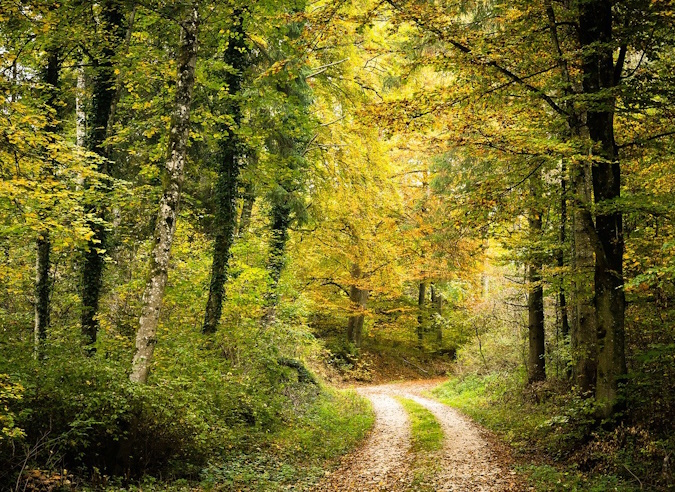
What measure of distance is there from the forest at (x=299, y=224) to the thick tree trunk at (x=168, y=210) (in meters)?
0.04

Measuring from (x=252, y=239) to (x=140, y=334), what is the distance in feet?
Result: 23.4

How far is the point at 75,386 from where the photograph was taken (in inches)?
253

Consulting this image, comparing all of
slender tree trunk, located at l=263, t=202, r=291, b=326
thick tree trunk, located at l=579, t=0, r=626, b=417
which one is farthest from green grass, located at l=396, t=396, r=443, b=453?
slender tree trunk, located at l=263, t=202, r=291, b=326

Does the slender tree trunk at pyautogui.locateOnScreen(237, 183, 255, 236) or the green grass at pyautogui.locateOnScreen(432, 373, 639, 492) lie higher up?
the slender tree trunk at pyautogui.locateOnScreen(237, 183, 255, 236)

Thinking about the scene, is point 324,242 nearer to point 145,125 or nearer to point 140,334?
point 145,125

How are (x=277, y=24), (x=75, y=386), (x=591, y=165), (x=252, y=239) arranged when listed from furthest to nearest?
(x=252, y=239), (x=277, y=24), (x=591, y=165), (x=75, y=386)

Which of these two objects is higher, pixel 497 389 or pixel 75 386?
pixel 75 386

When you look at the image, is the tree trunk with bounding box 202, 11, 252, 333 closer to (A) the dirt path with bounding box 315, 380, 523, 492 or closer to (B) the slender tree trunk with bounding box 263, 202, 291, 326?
(B) the slender tree trunk with bounding box 263, 202, 291, 326

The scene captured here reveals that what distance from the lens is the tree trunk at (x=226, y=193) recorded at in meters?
11.6

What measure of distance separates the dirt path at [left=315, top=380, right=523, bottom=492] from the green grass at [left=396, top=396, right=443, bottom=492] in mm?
116

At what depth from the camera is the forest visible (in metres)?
6.83

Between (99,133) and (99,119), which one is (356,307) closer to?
(99,133)

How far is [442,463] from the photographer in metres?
8.70

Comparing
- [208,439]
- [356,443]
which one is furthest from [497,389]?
[208,439]
